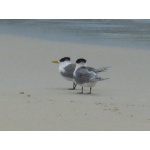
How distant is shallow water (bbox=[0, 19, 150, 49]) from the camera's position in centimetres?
999

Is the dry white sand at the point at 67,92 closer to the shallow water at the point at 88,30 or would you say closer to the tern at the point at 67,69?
the tern at the point at 67,69

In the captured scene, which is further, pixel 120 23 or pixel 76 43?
pixel 120 23

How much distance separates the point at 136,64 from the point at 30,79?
1.82 metres

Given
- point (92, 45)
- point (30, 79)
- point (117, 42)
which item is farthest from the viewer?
point (117, 42)

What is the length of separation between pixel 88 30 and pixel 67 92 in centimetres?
589

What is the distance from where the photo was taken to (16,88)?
5688 mm

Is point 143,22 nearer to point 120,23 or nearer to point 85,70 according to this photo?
point 120,23

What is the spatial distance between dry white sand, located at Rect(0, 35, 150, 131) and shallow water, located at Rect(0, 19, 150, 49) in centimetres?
119

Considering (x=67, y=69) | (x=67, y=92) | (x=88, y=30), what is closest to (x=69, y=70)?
(x=67, y=69)

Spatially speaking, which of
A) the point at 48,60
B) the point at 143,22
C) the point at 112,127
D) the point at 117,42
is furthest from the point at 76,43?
the point at 112,127

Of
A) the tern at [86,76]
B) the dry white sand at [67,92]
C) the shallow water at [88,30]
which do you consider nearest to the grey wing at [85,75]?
the tern at [86,76]

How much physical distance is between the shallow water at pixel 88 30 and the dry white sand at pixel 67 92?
1191 millimetres

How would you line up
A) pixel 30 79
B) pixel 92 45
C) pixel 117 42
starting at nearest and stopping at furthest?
1. pixel 30 79
2. pixel 92 45
3. pixel 117 42

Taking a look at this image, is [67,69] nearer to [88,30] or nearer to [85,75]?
[85,75]
